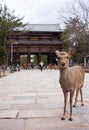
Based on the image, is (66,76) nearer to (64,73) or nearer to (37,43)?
(64,73)

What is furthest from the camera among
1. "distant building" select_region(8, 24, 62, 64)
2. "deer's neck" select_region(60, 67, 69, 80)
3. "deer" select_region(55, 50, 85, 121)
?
"distant building" select_region(8, 24, 62, 64)

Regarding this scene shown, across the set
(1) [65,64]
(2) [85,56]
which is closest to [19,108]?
(1) [65,64]

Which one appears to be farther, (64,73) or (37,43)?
(37,43)

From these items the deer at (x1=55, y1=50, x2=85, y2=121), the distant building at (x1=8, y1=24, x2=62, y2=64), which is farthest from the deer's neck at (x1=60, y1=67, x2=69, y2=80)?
the distant building at (x1=8, y1=24, x2=62, y2=64)

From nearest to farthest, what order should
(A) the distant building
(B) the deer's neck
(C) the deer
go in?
(C) the deer < (B) the deer's neck < (A) the distant building

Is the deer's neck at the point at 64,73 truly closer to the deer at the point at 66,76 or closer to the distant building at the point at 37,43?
the deer at the point at 66,76

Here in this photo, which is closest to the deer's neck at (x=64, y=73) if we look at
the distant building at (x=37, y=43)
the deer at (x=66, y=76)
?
the deer at (x=66, y=76)

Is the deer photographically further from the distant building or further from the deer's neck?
the distant building

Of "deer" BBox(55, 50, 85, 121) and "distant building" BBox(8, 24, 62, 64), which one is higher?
"distant building" BBox(8, 24, 62, 64)

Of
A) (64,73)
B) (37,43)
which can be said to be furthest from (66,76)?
(37,43)

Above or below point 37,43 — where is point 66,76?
below

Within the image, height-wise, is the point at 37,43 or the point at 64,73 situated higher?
the point at 37,43

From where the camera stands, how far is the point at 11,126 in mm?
7410

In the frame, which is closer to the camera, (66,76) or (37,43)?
(66,76)
